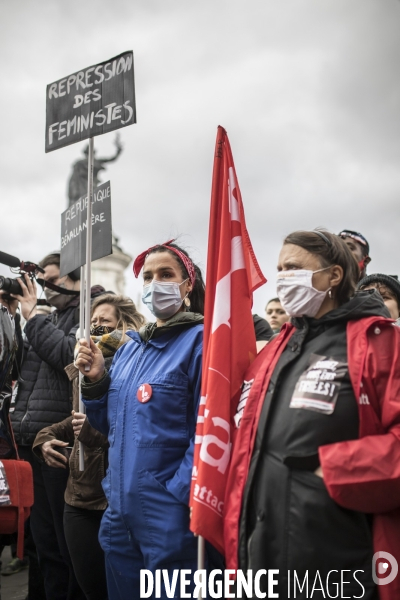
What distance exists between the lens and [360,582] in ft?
6.74

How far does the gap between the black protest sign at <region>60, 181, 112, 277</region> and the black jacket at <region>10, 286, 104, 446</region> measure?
0.49m

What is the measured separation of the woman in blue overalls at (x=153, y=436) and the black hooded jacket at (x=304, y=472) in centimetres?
48

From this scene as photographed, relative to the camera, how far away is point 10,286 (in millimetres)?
4348

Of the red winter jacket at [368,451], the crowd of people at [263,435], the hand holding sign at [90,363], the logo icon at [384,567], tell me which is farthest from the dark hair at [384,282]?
the logo icon at [384,567]

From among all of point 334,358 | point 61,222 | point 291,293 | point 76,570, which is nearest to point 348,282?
point 291,293

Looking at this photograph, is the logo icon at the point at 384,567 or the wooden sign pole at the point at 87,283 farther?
the wooden sign pole at the point at 87,283

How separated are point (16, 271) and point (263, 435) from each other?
9.02ft

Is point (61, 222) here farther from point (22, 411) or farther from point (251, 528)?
point (251, 528)

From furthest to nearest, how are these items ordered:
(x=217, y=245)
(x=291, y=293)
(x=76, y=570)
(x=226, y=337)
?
(x=76, y=570) → (x=217, y=245) → (x=226, y=337) → (x=291, y=293)

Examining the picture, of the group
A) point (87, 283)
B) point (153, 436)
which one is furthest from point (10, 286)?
point (153, 436)

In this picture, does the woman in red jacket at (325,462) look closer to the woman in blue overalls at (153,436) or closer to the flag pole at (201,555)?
the flag pole at (201,555)

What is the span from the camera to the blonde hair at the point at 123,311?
4.25 m

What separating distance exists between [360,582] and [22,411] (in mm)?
3109

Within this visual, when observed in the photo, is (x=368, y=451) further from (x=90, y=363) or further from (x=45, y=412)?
(x=45, y=412)
